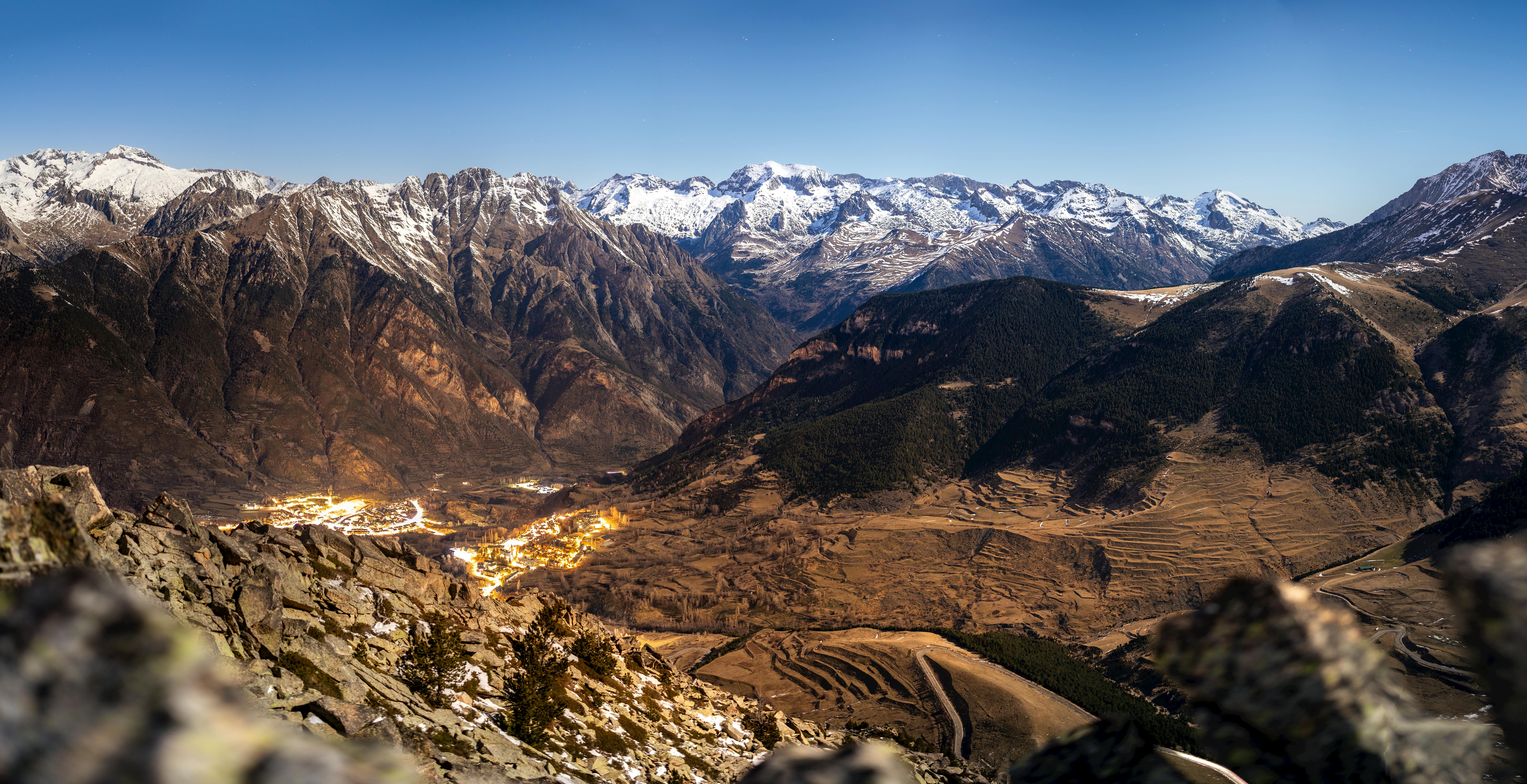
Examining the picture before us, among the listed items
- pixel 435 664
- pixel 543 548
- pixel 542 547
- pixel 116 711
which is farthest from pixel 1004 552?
pixel 116 711

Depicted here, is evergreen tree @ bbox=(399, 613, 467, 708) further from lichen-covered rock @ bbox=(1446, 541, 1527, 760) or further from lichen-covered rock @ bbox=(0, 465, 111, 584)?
lichen-covered rock @ bbox=(1446, 541, 1527, 760)

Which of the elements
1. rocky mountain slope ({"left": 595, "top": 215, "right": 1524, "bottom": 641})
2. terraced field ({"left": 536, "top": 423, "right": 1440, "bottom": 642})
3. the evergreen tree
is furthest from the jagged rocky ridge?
terraced field ({"left": 536, "top": 423, "right": 1440, "bottom": 642})

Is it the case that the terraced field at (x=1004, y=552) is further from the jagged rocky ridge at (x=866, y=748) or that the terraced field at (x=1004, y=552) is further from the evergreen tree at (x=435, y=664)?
the jagged rocky ridge at (x=866, y=748)

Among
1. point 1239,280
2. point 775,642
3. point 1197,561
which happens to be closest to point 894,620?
point 775,642

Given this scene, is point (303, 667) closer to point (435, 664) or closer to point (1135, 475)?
point (435, 664)

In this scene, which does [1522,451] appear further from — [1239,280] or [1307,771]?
[1307,771]
